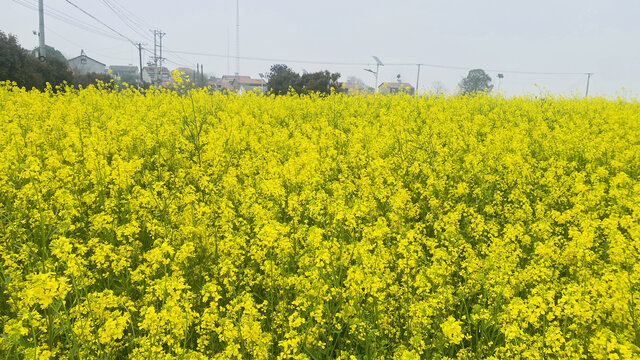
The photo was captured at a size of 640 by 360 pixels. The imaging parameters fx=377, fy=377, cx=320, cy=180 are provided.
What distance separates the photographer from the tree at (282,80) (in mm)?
25891

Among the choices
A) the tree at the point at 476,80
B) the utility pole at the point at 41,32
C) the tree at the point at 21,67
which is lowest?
the tree at the point at 21,67

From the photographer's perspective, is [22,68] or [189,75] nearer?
[189,75]

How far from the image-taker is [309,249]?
3236 mm

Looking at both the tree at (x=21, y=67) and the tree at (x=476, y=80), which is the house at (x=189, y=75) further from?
the tree at (x=476, y=80)

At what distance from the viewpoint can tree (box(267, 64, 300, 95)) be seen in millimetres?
25891

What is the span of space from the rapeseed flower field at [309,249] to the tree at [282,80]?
18849 millimetres

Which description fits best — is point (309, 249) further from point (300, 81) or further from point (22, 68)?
point (300, 81)

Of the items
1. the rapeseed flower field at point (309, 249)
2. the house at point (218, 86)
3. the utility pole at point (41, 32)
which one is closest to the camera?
the rapeseed flower field at point (309, 249)

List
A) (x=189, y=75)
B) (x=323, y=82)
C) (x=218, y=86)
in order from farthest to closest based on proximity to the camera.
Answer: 1. (x=218, y=86)
2. (x=323, y=82)
3. (x=189, y=75)

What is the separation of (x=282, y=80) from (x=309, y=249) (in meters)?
25.1

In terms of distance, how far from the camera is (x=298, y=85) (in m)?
25.6

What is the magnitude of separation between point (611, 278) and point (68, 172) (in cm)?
537

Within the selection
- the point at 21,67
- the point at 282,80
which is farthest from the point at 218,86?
the point at 21,67

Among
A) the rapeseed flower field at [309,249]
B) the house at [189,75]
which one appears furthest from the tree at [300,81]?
the rapeseed flower field at [309,249]
